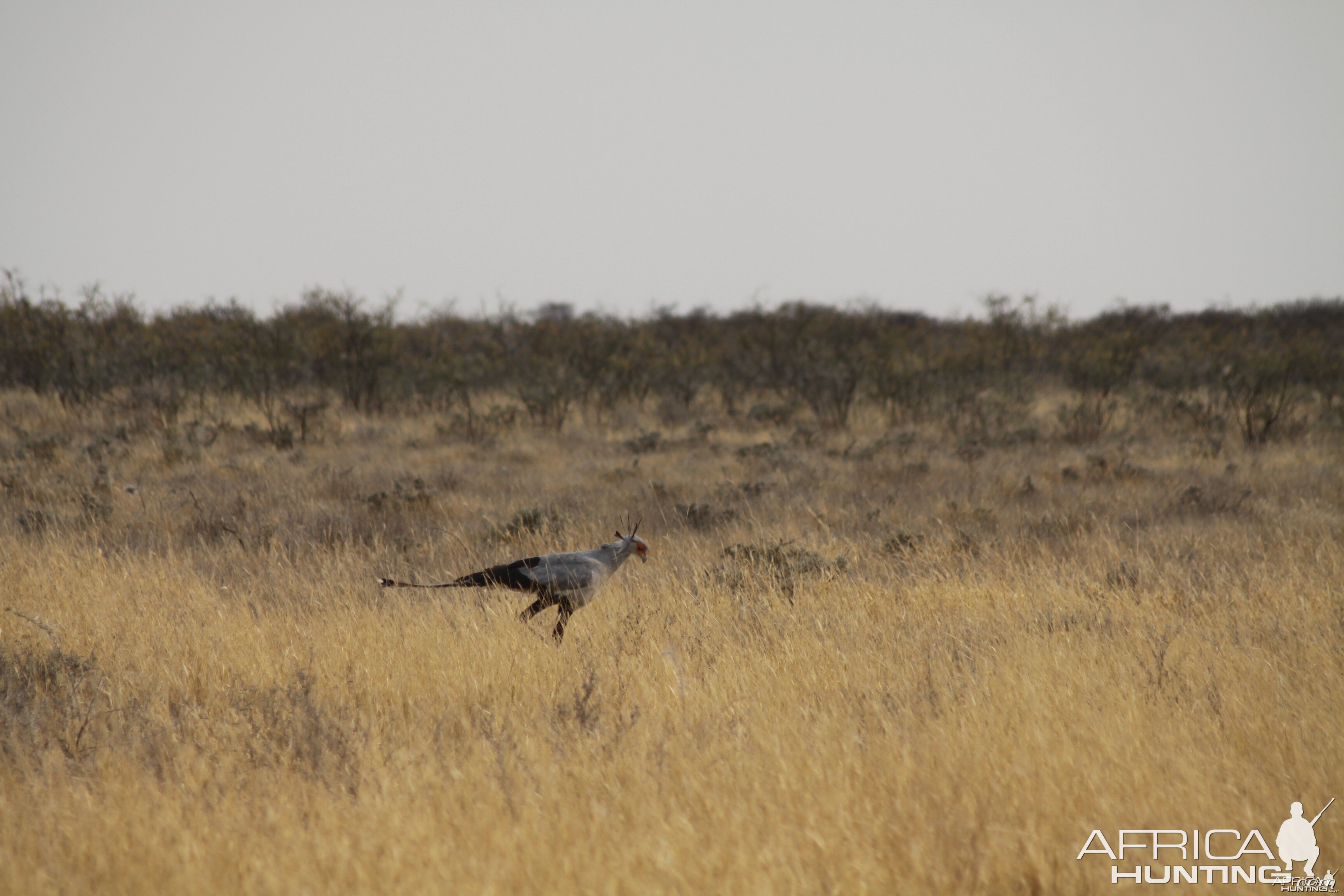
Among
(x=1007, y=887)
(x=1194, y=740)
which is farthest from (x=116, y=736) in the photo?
(x=1194, y=740)

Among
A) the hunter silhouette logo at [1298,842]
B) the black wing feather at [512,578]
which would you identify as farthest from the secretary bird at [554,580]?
the hunter silhouette logo at [1298,842]

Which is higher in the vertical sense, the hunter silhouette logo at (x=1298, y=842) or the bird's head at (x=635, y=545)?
the bird's head at (x=635, y=545)

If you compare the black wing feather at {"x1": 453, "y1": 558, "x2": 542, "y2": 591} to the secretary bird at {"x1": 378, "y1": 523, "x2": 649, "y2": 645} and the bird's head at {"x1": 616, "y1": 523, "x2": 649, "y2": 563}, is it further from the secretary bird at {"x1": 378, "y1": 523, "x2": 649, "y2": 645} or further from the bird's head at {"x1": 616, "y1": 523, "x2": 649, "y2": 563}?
the bird's head at {"x1": 616, "y1": 523, "x2": 649, "y2": 563}

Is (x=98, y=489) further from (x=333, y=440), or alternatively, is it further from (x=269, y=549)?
(x=333, y=440)

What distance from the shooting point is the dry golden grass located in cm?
217

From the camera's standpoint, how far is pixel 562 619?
158 inches
